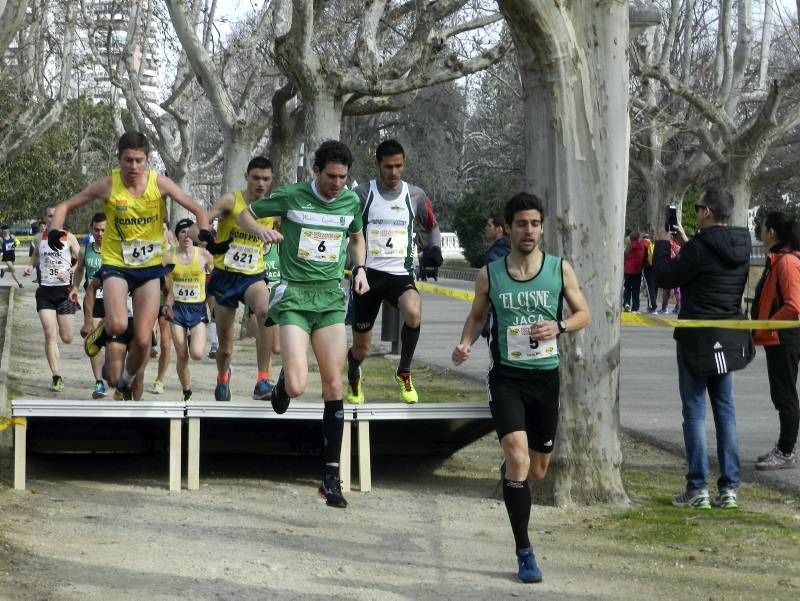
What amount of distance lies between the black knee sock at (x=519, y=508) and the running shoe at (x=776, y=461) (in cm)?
393

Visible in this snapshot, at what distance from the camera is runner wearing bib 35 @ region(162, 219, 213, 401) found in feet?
44.2

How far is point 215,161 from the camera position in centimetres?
4503

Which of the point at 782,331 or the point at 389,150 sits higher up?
the point at 389,150

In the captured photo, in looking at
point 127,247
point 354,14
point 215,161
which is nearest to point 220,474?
point 127,247

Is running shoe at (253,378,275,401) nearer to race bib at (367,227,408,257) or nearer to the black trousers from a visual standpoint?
race bib at (367,227,408,257)

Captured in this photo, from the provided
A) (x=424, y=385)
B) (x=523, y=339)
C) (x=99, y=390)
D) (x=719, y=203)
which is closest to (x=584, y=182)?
(x=719, y=203)

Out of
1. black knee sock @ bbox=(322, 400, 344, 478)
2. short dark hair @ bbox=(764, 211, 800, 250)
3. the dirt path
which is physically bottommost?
the dirt path

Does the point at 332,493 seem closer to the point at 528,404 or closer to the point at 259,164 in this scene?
the point at 528,404

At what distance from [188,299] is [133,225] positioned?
11.4ft

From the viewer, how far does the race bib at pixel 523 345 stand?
753 centimetres

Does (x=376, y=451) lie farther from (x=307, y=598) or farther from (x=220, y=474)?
(x=307, y=598)

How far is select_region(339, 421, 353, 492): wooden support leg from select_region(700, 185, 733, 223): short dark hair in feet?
9.50

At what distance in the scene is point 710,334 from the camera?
9.18m

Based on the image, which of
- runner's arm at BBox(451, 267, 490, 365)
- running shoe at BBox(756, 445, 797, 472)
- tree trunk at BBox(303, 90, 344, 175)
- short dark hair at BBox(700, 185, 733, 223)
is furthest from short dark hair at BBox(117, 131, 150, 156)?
tree trunk at BBox(303, 90, 344, 175)
